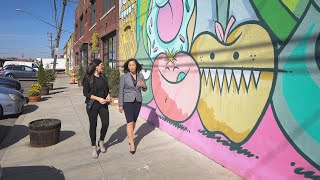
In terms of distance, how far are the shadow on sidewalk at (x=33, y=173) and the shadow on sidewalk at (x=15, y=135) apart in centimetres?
182

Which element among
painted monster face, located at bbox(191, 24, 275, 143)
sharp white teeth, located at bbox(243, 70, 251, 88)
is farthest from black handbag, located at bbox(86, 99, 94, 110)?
sharp white teeth, located at bbox(243, 70, 251, 88)

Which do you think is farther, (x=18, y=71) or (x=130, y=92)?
(x=18, y=71)

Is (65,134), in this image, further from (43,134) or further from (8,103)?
(8,103)

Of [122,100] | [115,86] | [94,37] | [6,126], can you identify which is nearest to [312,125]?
[122,100]

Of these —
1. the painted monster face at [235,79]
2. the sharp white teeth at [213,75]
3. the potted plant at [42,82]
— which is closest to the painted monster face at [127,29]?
the painted monster face at [235,79]

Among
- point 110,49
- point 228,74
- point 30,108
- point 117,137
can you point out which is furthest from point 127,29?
point 228,74

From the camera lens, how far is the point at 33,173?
16.8 ft

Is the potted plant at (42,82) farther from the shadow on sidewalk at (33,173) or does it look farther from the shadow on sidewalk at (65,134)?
the shadow on sidewalk at (33,173)

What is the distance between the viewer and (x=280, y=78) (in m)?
4.00

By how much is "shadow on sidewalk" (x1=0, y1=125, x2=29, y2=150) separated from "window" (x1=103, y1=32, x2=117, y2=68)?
704 centimetres

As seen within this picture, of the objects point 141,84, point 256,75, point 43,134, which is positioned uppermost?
point 256,75

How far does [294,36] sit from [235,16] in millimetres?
1300

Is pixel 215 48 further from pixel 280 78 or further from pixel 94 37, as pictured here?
pixel 94 37

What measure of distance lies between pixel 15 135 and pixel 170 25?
444cm
